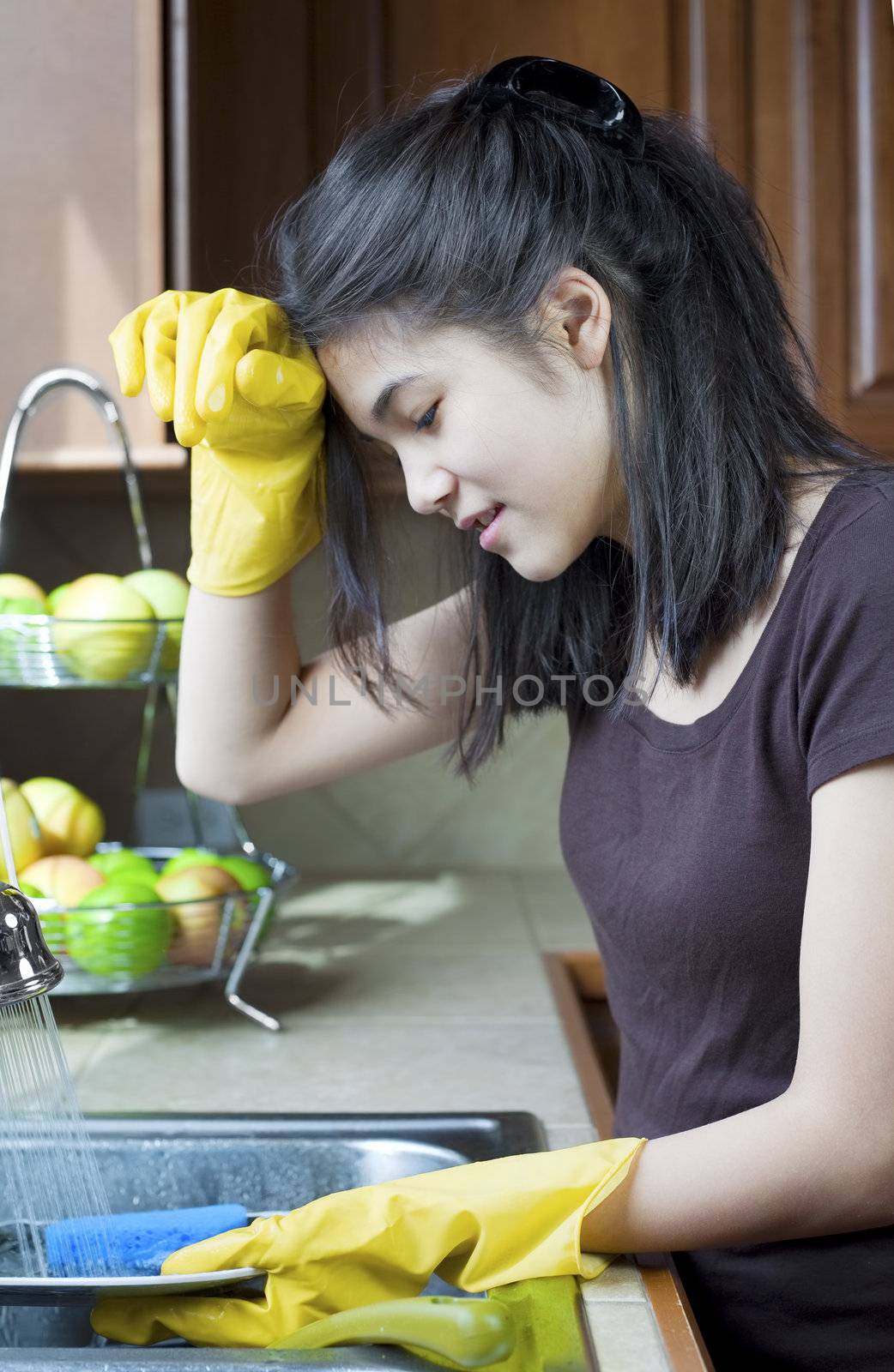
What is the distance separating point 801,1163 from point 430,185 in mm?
532

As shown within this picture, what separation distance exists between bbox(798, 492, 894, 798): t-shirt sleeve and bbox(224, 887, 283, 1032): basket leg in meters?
0.54

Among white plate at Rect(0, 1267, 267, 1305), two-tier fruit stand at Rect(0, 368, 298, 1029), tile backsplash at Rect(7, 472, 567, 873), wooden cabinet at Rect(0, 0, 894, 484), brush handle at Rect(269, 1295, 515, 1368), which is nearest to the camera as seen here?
brush handle at Rect(269, 1295, 515, 1368)

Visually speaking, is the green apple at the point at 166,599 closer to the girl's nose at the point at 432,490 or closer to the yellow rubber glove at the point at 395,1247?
the girl's nose at the point at 432,490

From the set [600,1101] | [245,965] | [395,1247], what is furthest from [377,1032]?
[395,1247]

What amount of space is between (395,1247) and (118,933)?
0.45 meters

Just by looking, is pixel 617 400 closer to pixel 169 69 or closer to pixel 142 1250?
pixel 142 1250

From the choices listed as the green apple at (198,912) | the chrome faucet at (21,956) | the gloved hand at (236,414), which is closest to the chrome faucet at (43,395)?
the gloved hand at (236,414)

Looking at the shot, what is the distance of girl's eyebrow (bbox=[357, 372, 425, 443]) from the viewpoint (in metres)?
0.73

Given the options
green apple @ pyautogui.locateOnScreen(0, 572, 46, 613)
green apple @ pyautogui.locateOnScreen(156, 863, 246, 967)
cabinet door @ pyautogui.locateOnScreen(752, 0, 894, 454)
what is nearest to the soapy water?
green apple @ pyautogui.locateOnScreen(156, 863, 246, 967)

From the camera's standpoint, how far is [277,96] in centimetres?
136

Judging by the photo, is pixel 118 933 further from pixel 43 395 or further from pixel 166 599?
pixel 43 395

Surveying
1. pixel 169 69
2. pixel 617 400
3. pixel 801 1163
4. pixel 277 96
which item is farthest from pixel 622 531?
pixel 277 96

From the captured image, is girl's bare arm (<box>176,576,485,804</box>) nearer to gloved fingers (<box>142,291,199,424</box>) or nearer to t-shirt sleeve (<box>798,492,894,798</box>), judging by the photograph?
gloved fingers (<box>142,291,199,424</box>)

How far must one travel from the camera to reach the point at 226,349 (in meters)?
0.78
